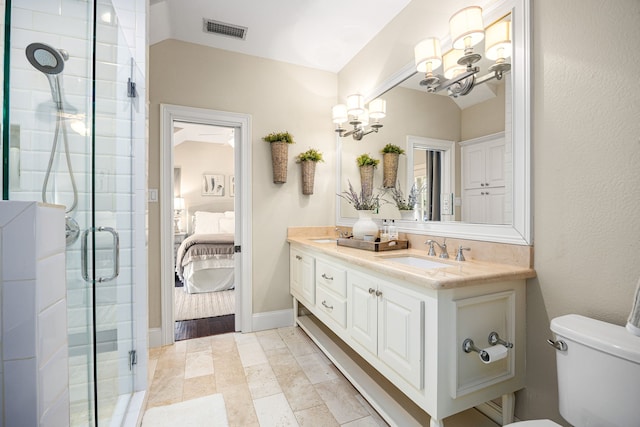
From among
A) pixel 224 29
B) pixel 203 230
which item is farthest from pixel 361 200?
pixel 203 230

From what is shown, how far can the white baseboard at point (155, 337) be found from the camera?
2512 millimetres

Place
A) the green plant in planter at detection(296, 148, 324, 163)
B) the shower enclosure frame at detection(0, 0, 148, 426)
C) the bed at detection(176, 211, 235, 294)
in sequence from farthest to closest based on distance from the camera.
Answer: the bed at detection(176, 211, 235, 294), the green plant in planter at detection(296, 148, 324, 163), the shower enclosure frame at detection(0, 0, 148, 426)

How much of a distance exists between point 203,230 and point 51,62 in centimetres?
436

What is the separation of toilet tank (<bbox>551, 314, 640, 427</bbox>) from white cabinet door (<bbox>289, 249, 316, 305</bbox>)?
1.64 meters

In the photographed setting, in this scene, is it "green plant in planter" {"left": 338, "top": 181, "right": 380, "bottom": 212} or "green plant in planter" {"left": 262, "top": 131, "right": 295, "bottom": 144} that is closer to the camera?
"green plant in planter" {"left": 338, "top": 181, "right": 380, "bottom": 212}

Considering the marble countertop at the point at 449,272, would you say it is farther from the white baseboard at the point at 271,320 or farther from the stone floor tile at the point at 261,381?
the white baseboard at the point at 271,320

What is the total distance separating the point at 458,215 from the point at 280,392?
5.18 feet

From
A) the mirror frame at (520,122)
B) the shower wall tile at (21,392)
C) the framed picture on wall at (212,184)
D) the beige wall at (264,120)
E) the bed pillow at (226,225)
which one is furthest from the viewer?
the framed picture on wall at (212,184)

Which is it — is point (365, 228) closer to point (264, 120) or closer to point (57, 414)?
point (264, 120)

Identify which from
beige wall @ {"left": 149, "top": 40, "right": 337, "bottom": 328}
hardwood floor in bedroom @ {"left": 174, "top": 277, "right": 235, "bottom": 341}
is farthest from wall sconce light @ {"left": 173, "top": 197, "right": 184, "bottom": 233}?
beige wall @ {"left": 149, "top": 40, "right": 337, "bottom": 328}

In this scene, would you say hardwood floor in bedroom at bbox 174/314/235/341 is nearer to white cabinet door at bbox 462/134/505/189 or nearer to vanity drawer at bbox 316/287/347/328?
vanity drawer at bbox 316/287/347/328

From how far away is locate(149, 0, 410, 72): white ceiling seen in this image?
88.8 inches

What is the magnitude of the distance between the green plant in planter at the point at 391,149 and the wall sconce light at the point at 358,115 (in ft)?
0.68

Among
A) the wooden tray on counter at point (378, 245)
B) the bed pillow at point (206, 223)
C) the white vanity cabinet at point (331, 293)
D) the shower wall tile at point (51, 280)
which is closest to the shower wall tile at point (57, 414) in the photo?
the shower wall tile at point (51, 280)
